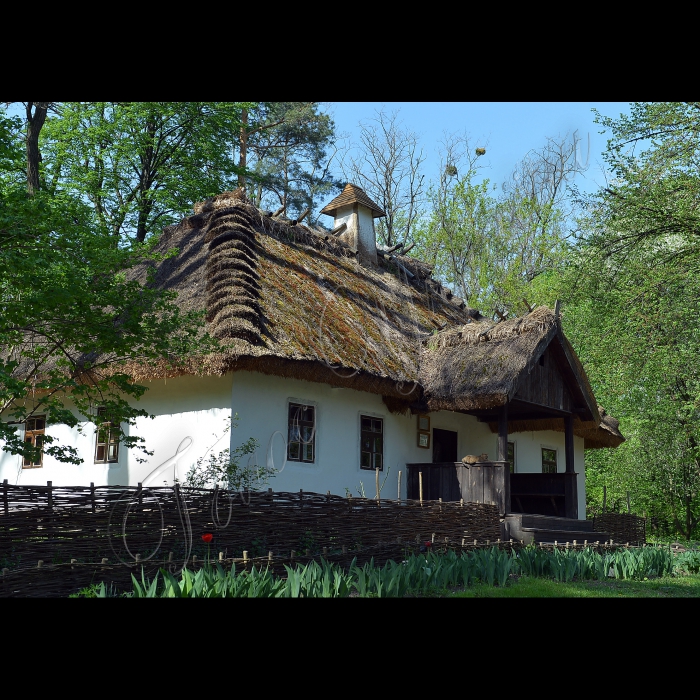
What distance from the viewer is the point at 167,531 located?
27.5 ft

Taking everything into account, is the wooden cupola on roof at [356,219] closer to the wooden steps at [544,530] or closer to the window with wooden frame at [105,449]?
the wooden steps at [544,530]

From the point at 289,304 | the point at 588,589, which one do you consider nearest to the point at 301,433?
the point at 289,304

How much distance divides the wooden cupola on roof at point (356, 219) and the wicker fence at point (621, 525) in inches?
362

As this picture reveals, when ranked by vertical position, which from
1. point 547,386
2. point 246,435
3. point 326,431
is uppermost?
point 547,386

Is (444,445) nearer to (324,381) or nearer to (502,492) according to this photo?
(502,492)

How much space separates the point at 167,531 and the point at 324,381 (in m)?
Answer: 5.09

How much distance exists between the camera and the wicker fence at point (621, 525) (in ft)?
66.8

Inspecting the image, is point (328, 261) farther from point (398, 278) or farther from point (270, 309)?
point (270, 309)

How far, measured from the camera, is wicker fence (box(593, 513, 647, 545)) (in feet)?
66.8

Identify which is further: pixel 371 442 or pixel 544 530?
pixel 371 442

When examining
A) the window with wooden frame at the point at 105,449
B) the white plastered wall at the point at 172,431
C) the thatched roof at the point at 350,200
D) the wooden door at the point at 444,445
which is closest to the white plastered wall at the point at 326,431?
the wooden door at the point at 444,445

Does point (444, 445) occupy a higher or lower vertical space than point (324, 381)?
lower
